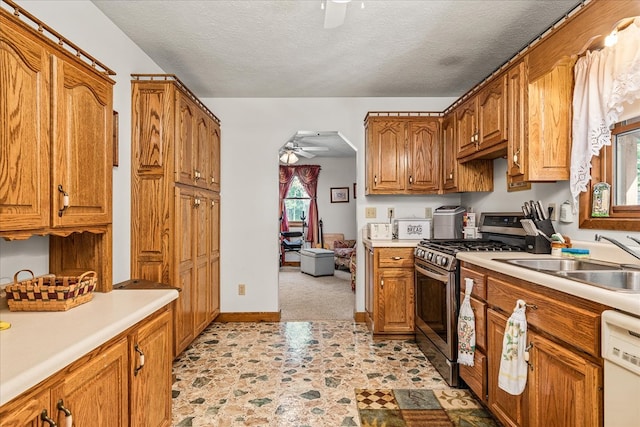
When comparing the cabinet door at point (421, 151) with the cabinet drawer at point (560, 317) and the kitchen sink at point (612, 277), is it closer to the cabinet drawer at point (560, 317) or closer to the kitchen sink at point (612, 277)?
the cabinet drawer at point (560, 317)

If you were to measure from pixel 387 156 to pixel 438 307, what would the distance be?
160 cm

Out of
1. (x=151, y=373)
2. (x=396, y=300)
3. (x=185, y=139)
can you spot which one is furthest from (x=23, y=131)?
(x=396, y=300)

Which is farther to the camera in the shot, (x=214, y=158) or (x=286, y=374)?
(x=214, y=158)

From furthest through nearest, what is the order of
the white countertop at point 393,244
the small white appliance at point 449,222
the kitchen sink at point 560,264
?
the small white appliance at point 449,222 < the white countertop at point 393,244 < the kitchen sink at point 560,264

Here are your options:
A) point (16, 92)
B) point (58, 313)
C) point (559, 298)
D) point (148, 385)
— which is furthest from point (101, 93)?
point (559, 298)

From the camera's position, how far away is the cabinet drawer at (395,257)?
330cm

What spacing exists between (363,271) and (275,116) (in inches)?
77.0

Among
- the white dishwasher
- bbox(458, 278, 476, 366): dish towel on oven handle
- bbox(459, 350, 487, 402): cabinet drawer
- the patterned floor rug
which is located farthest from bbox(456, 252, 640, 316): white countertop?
the patterned floor rug

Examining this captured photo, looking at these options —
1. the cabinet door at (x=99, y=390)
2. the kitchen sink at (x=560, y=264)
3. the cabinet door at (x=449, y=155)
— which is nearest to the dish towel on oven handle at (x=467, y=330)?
the kitchen sink at (x=560, y=264)

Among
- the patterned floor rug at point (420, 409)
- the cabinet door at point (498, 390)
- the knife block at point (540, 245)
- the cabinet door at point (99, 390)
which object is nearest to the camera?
the cabinet door at point (99, 390)

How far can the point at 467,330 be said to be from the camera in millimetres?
2176

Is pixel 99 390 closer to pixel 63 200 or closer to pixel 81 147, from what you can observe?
pixel 63 200

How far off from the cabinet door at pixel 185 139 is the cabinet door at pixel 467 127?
230cm

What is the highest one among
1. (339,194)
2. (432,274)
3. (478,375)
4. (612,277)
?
(339,194)
